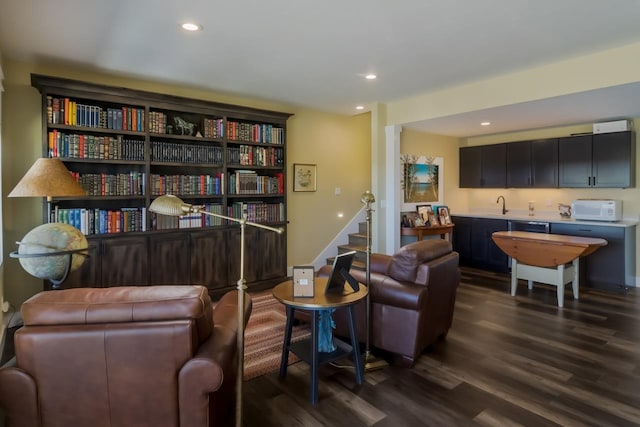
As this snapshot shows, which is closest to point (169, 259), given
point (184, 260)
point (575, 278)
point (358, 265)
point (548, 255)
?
point (184, 260)

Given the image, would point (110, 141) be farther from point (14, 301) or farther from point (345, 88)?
point (345, 88)

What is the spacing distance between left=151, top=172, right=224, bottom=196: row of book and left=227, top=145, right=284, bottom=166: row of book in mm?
276

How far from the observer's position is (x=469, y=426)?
202 centimetres

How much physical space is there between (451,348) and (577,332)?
1.28 m

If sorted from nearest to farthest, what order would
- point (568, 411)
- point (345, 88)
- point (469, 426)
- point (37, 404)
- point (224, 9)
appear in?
point (37, 404) < point (469, 426) < point (568, 411) < point (224, 9) < point (345, 88)

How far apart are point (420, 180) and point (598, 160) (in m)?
2.37

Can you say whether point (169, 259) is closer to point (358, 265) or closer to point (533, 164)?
point (358, 265)

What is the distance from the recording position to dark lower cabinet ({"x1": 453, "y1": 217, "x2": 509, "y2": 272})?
5.72 metres

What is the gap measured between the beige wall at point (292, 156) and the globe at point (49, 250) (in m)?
1.66

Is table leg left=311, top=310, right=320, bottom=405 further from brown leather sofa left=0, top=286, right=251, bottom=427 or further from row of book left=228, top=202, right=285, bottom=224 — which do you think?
row of book left=228, top=202, right=285, bottom=224

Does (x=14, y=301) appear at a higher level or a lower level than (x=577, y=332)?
higher

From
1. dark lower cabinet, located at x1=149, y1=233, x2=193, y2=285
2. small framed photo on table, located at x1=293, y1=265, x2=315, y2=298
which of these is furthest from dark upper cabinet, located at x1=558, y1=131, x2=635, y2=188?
dark lower cabinet, located at x1=149, y1=233, x2=193, y2=285

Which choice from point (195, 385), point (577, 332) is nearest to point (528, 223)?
point (577, 332)

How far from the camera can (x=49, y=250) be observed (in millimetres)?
2201
